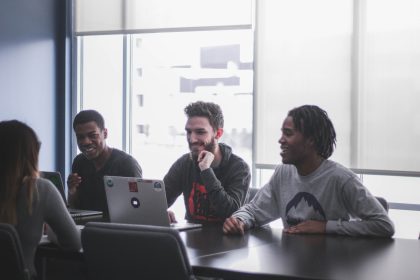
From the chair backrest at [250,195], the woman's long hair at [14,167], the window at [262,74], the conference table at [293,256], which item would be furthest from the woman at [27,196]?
the window at [262,74]

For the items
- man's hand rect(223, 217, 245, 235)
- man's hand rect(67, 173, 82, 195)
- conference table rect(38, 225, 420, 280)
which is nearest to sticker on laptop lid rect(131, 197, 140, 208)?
conference table rect(38, 225, 420, 280)

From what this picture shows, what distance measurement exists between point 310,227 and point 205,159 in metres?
0.80

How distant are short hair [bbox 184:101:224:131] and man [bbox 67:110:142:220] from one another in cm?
47

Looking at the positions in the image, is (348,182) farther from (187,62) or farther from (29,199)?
(187,62)

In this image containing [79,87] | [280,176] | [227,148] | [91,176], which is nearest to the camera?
[280,176]

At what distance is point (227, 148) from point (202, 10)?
1805 millimetres

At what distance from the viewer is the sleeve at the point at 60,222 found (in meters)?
2.33

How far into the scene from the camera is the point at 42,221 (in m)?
2.35

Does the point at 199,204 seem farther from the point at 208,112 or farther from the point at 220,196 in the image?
the point at 208,112

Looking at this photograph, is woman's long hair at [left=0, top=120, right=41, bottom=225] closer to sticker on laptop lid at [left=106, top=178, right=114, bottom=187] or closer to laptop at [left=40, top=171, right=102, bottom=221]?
sticker on laptop lid at [left=106, top=178, right=114, bottom=187]

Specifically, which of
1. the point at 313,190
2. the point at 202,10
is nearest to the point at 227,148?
the point at 313,190

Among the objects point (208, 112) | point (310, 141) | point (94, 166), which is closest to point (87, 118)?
point (94, 166)

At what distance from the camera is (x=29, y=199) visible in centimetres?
230

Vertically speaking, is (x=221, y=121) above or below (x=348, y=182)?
above
